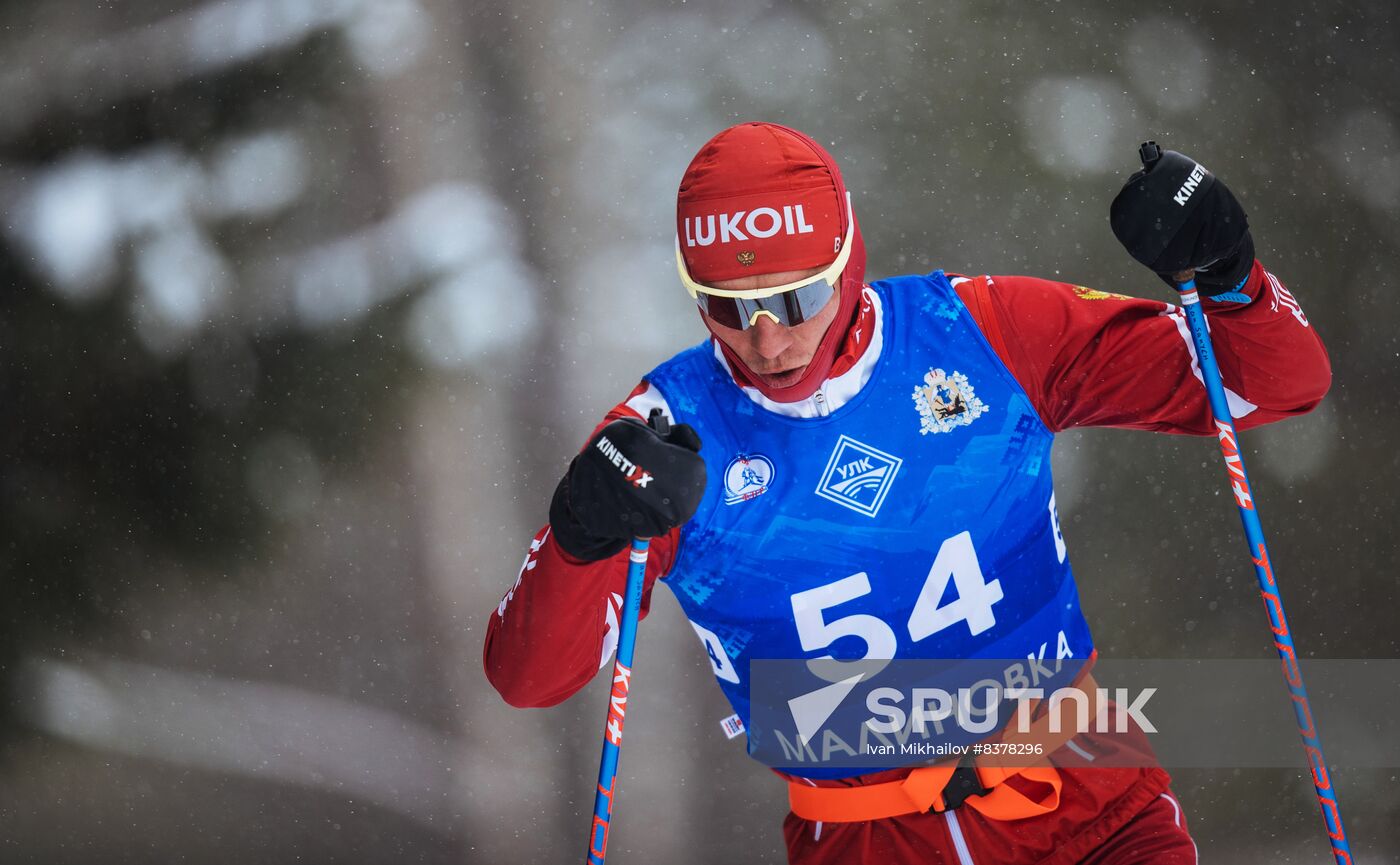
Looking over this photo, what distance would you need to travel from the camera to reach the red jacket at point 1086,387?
2.02 meters

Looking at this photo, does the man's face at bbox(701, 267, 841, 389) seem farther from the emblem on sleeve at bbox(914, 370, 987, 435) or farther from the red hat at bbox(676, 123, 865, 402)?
the emblem on sleeve at bbox(914, 370, 987, 435)

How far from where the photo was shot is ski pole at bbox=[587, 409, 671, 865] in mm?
2016

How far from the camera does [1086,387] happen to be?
2.17 metres

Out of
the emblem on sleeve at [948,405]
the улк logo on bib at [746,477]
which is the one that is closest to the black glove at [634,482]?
the улк logo on bib at [746,477]

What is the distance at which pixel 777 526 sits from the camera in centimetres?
214

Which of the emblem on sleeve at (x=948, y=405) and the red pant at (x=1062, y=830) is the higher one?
the emblem on sleeve at (x=948, y=405)

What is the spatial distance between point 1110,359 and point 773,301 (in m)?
0.59

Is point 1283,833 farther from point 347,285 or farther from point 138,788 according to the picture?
point 138,788

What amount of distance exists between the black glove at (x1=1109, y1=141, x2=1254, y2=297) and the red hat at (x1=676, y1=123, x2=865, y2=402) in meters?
0.43

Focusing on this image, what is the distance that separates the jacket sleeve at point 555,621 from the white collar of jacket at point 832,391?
0.20 meters

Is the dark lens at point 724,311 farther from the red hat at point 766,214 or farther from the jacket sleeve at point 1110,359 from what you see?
the jacket sleeve at point 1110,359

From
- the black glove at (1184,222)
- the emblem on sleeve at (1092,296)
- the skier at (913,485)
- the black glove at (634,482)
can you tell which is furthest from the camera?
the emblem on sleeve at (1092,296)

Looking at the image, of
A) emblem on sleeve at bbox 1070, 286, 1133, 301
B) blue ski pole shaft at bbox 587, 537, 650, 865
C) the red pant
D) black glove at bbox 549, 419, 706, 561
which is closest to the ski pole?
blue ski pole shaft at bbox 587, 537, 650, 865

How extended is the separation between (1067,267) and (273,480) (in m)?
2.18
